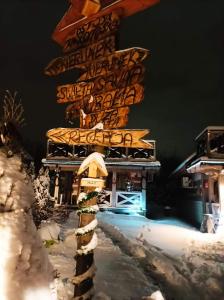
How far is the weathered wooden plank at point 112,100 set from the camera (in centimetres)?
488

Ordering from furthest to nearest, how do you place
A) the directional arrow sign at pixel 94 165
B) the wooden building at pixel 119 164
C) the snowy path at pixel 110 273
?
the wooden building at pixel 119 164, the snowy path at pixel 110 273, the directional arrow sign at pixel 94 165

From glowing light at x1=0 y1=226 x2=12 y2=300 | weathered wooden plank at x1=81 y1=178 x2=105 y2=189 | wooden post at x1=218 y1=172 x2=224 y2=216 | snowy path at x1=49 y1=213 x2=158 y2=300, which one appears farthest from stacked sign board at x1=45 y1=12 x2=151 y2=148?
wooden post at x1=218 y1=172 x2=224 y2=216

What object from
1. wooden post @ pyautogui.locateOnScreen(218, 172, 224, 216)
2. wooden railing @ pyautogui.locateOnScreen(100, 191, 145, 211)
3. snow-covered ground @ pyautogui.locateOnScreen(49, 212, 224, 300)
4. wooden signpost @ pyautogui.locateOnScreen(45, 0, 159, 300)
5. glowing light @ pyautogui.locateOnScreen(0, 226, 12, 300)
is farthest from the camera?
wooden railing @ pyautogui.locateOnScreen(100, 191, 145, 211)

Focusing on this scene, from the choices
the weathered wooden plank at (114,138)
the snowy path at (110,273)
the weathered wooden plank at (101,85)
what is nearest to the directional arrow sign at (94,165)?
the weathered wooden plank at (114,138)

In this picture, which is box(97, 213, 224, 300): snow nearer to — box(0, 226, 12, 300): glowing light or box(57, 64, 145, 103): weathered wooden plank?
box(0, 226, 12, 300): glowing light

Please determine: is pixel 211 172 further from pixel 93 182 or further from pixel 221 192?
pixel 93 182

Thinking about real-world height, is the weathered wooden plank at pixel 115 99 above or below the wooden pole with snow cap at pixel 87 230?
above

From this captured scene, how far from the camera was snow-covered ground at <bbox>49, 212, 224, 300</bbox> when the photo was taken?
552 centimetres

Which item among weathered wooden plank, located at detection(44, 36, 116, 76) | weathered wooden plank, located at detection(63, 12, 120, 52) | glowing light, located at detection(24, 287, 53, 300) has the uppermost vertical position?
weathered wooden plank, located at detection(63, 12, 120, 52)

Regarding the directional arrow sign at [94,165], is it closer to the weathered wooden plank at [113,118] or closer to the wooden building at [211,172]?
the weathered wooden plank at [113,118]

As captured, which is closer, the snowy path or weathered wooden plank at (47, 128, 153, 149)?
weathered wooden plank at (47, 128, 153, 149)

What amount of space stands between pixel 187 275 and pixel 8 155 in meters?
5.27

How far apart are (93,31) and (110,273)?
16.7 feet

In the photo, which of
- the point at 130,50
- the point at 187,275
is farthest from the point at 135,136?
the point at 187,275
